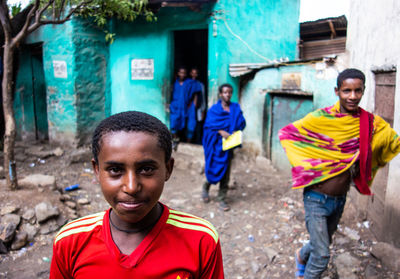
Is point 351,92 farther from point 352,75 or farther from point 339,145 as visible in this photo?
point 339,145

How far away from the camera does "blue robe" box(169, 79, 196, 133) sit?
7.27 m

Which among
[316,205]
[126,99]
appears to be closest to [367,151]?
[316,205]

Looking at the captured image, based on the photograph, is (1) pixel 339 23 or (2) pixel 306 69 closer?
(2) pixel 306 69

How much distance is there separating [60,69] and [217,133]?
14.6 ft

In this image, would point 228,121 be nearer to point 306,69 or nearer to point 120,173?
point 306,69

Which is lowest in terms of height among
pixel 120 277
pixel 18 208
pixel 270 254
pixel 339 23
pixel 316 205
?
pixel 270 254

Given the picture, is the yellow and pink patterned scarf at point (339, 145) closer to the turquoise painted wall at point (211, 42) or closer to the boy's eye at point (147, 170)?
the boy's eye at point (147, 170)

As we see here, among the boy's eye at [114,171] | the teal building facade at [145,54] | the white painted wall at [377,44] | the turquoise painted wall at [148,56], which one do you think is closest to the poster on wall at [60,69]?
the teal building facade at [145,54]

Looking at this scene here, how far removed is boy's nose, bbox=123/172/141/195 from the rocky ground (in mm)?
2436

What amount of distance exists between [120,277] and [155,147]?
1.48 feet

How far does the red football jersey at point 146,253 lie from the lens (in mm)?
1125

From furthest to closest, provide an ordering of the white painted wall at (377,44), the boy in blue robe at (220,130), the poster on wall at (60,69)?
the poster on wall at (60,69)
the boy in blue robe at (220,130)
the white painted wall at (377,44)

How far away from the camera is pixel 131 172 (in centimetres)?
111

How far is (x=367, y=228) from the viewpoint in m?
3.84
